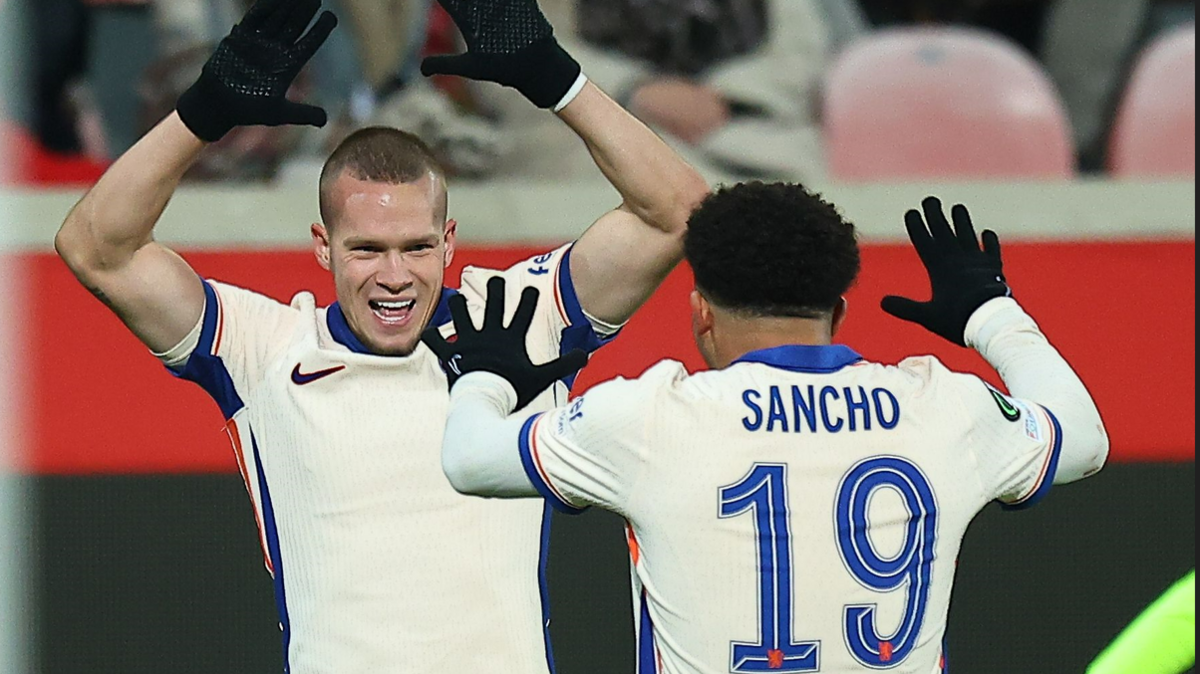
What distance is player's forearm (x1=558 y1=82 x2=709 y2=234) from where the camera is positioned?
7.52ft

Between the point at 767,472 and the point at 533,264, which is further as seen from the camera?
the point at 533,264

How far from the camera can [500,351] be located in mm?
1950

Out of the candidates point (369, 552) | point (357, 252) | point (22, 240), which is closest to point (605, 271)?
point (357, 252)

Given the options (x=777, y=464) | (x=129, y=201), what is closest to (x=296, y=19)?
(x=129, y=201)

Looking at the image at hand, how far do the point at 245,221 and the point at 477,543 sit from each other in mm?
1591

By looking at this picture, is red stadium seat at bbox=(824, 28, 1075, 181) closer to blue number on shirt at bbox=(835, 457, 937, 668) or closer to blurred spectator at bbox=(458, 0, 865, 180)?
blurred spectator at bbox=(458, 0, 865, 180)

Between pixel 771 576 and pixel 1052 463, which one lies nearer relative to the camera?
pixel 771 576

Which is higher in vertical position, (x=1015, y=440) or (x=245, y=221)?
(x=245, y=221)

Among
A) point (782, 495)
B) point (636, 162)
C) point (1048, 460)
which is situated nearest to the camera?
point (782, 495)

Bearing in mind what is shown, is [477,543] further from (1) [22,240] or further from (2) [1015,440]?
(1) [22,240]

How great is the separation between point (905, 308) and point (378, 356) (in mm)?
756

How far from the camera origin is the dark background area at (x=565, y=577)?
350cm

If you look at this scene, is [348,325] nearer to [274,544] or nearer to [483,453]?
[274,544]

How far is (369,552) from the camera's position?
233cm
